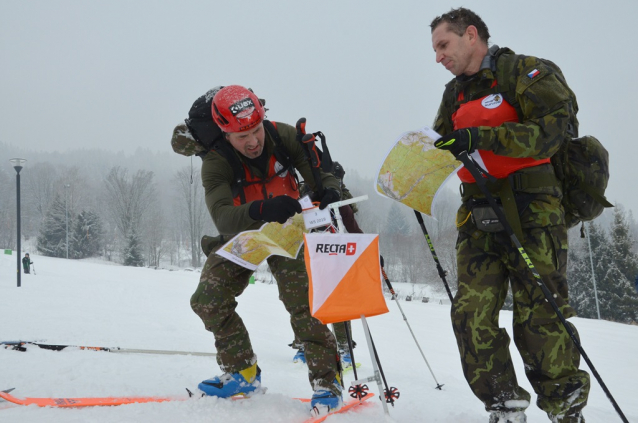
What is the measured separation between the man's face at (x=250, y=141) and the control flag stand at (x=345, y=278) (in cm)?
96

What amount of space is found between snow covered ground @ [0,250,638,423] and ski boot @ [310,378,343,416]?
12cm

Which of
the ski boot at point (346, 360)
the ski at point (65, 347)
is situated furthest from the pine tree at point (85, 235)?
the ski boot at point (346, 360)

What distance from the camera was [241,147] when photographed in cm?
333

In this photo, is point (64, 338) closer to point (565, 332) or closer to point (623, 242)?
point (565, 332)

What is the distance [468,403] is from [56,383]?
10.8 feet

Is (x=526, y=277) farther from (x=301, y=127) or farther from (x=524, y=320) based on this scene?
(x=301, y=127)

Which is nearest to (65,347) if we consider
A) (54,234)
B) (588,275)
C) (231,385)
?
(231,385)

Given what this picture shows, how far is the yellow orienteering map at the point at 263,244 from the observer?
3.31 m

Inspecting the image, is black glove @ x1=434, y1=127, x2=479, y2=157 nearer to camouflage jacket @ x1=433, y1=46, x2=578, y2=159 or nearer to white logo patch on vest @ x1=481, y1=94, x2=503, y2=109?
camouflage jacket @ x1=433, y1=46, x2=578, y2=159

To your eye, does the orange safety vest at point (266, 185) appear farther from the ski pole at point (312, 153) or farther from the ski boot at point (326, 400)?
the ski boot at point (326, 400)

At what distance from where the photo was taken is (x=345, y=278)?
267 cm

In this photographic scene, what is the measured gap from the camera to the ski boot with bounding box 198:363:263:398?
3453mm

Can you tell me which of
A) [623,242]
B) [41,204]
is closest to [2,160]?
[41,204]

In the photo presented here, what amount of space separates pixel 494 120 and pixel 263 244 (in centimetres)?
170
